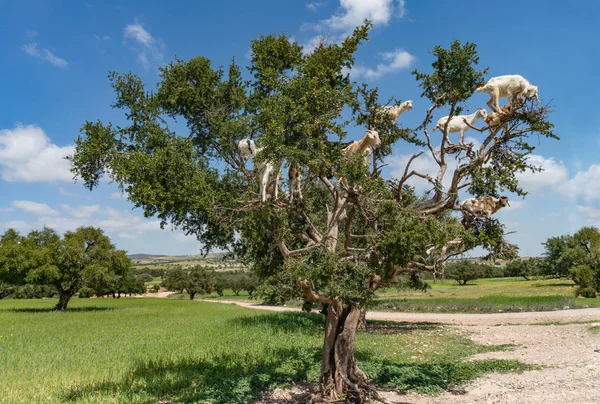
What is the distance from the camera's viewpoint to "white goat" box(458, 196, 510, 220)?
8.21 metres

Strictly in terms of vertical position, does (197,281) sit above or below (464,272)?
below

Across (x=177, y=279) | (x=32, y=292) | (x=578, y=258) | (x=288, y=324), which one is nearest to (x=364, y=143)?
(x=288, y=324)

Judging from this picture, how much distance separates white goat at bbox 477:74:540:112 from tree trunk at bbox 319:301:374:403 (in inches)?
214

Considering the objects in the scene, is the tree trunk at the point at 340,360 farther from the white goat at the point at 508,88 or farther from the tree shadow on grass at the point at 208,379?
the white goat at the point at 508,88

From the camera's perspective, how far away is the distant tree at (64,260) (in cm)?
3444

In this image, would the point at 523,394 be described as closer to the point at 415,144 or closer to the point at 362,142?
the point at 415,144

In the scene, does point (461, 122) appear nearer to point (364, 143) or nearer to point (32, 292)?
point (364, 143)

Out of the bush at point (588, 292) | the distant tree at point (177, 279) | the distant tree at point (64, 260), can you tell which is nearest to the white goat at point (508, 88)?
the distant tree at point (64, 260)

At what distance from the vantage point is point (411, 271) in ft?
30.1

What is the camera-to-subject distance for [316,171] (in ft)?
24.9

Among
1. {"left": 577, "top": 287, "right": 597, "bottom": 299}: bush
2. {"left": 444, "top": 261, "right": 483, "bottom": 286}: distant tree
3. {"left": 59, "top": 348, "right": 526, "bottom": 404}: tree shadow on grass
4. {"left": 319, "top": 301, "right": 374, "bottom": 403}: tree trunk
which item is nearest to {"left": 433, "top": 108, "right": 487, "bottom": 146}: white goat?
{"left": 319, "top": 301, "right": 374, "bottom": 403}: tree trunk

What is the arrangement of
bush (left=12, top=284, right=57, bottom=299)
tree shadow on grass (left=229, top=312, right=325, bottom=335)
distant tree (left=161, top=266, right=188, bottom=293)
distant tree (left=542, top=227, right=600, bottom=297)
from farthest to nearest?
distant tree (left=161, top=266, right=188, bottom=293) < bush (left=12, top=284, right=57, bottom=299) < distant tree (left=542, top=227, right=600, bottom=297) < tree shadow on grass (left=229, top=312, right=325, bottom=335)

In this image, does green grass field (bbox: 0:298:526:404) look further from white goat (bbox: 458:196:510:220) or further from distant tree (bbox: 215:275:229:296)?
distant tree (bbox: 215:275:229:296)

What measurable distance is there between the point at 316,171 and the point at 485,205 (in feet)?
12.2
